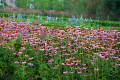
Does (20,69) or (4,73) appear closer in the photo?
(20,69)

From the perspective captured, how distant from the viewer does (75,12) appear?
16688mm

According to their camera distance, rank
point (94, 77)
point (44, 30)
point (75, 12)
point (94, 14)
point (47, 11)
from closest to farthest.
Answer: point (94, 77) → point (44, 30) → point (75, 12) → point (94, 14) → point (47, 11)

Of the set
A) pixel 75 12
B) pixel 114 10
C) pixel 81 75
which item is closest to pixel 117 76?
pixel 81 75

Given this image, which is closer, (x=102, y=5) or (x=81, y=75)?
(x=81, y=75)

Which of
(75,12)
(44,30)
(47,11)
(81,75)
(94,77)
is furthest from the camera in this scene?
(47,11)

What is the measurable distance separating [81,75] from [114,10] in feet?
48.0

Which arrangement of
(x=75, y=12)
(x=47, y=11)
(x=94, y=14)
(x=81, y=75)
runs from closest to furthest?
(x=81, y=75) → (x=75, y=12) → (x=94, y=14) → (x=47, y=11)

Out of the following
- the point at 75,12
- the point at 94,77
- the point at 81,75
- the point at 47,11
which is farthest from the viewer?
the point at 47,11

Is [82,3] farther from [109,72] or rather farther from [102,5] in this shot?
[109,72]

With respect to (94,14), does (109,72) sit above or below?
below

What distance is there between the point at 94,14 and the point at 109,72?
557 inches

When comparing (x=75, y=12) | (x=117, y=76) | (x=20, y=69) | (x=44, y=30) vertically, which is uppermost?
(x=75, y=12)

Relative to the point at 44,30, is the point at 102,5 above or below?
above

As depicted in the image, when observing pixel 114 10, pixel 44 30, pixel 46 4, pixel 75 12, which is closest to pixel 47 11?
pixel 46 4
